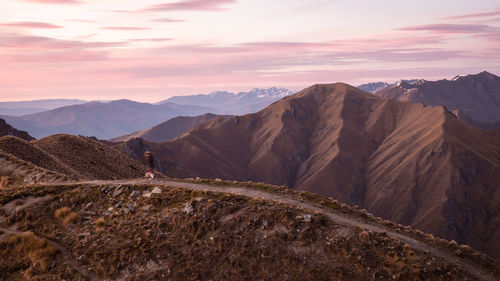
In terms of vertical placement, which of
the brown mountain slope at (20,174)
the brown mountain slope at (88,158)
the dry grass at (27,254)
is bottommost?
the brown mountain slope at (88,158)

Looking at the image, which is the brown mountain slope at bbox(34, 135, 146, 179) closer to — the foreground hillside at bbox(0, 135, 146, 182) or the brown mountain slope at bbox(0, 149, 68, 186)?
the foreground hillside at bbox(0, 135, 146, 182)

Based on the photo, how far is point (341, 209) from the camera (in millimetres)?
33000

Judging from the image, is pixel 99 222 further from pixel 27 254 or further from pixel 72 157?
pixel 72 157

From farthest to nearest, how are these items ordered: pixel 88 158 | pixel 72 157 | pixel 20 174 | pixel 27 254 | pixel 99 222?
pixel 88 158 → pixel 72 157 → pixel 20 174 → pixel 99 222 → pixel 27 254

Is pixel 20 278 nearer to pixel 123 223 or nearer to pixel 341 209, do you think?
pixel 123 223

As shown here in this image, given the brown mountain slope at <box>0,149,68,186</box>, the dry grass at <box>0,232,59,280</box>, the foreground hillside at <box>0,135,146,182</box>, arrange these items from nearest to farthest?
the dry grass at <box>0,232,59,280</box> → the brown mountain slope at <box>0,149,68,186</box> → the foreground hillside at <box>0,135,146,182</box>

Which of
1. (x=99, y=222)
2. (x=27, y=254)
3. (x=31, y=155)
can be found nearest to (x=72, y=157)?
(x=31, y=155)

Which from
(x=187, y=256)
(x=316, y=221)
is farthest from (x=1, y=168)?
(x=316, y=221)

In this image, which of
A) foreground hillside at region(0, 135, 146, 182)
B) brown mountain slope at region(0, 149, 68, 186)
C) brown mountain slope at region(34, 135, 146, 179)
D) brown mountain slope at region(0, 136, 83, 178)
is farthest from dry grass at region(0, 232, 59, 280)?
brown mountain slope at region(34, 135, 146, 179)

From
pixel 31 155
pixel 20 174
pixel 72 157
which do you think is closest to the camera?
pixel 20 174

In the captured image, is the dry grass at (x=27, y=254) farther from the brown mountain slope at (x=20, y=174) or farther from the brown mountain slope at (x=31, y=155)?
the brown mountain slope at (x=31, y=155)

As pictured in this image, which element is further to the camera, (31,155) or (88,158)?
(88,158)

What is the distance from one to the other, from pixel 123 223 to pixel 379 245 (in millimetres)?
20035

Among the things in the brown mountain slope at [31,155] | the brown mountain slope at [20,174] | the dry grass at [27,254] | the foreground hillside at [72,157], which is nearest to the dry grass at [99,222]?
the dry grass at [27,254]
